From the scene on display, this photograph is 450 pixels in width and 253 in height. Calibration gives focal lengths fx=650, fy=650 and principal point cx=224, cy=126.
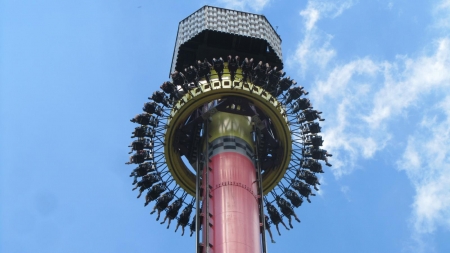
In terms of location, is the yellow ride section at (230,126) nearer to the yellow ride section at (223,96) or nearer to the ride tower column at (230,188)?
the ride tower column at (230,188)

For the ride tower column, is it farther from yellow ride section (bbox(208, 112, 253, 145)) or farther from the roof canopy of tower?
the roof canopy of tower

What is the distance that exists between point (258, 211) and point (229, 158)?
5.02 m

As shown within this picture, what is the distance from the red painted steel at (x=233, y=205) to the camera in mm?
45656

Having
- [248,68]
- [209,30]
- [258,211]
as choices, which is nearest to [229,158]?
[258,211]

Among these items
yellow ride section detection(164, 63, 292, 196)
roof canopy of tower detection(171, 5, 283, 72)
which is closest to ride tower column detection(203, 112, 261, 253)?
yellow ride section detection(164, 63, 292, 196)

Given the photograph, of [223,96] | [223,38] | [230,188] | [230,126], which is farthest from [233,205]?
[223,38]

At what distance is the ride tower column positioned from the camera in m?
45.9

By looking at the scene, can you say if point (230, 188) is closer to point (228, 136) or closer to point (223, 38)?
point (228, 136)

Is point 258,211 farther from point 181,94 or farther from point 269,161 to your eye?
point 181,94

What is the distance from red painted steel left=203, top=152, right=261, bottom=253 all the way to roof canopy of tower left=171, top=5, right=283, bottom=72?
1526cm

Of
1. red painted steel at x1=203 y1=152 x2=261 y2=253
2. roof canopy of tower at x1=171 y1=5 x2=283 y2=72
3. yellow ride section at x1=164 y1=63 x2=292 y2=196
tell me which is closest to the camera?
red painted steel at x1=203 y1=152 x2=261 y2=253

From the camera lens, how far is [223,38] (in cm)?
6431

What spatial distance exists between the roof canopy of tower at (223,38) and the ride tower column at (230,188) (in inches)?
412

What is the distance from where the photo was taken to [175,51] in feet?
221
